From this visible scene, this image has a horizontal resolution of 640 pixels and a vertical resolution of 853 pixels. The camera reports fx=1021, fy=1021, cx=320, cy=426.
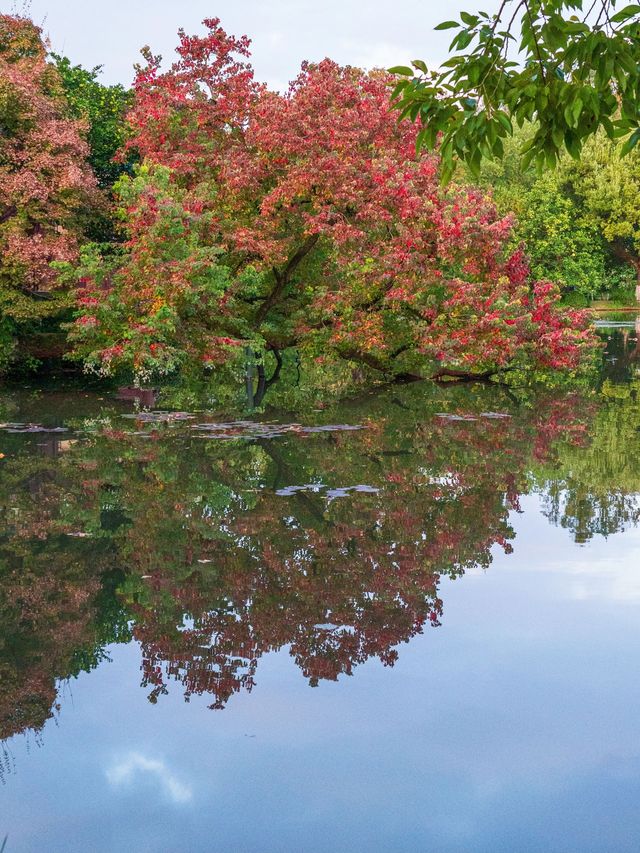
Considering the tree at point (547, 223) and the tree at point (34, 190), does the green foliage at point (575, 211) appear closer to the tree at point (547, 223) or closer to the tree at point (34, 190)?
the tree at point (547, 223)

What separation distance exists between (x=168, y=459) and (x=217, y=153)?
43.5 ft

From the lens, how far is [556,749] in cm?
519

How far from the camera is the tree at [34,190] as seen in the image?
2479 centimetres

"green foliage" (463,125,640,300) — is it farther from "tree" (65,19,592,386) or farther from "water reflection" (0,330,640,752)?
"water reflection" (0,330,640,752)

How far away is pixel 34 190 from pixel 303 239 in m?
6.68

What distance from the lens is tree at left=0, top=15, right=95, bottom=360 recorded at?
81.3ft

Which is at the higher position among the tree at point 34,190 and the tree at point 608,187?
the tree at point 608,187

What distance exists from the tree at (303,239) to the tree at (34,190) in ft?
4.49

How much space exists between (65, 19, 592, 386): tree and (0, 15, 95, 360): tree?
1.37 m

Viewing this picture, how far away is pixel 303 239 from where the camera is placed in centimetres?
2464

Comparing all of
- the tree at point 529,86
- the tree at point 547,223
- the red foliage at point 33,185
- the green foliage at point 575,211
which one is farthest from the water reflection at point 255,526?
the green foliage at point 575,211

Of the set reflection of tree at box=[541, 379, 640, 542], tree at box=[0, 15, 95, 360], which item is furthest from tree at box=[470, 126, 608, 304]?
reflection of tree at box=[541, 379, 640, 542]

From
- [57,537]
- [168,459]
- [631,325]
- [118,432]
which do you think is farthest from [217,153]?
[631,325]

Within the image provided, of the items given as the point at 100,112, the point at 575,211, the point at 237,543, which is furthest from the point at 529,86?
the point at 575,211
